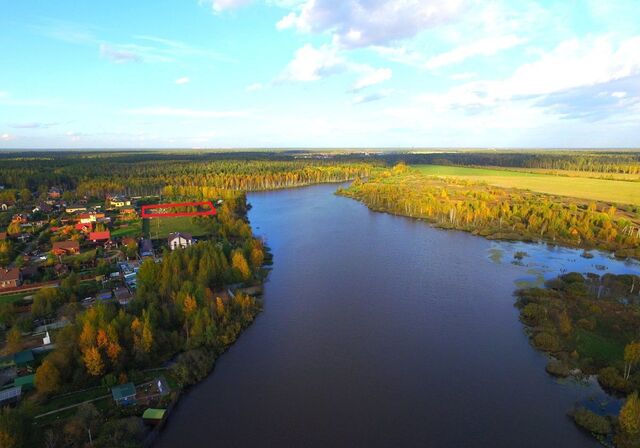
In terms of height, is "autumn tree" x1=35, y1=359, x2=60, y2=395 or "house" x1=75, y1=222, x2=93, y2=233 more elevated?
"house" x1=75, y1=222, x2=93, y2=233

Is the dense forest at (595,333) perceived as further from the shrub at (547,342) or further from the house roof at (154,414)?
the house roof at (154,414)

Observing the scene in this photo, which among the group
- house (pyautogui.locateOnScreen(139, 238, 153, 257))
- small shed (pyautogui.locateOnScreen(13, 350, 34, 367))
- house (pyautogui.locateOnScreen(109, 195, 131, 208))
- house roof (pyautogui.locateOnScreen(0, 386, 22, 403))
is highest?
house (pyautogui.locateOnScreen(109, 195, 131, 208))

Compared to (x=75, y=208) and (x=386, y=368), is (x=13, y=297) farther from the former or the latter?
(x=75, y=208)

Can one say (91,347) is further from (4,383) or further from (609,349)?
(609,349)

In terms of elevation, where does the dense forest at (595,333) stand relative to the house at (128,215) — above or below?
below

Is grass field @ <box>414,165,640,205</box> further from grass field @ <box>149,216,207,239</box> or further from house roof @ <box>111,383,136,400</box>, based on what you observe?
house roof @ <box>111,383,136,400</box>

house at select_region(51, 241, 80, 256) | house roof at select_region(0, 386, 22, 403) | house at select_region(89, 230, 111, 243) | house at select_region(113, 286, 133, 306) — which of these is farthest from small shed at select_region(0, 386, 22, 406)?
house at select_region(89, 230, 111, 243)

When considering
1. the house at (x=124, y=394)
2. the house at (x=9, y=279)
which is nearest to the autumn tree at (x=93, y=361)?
the house at (x=124, y=394)

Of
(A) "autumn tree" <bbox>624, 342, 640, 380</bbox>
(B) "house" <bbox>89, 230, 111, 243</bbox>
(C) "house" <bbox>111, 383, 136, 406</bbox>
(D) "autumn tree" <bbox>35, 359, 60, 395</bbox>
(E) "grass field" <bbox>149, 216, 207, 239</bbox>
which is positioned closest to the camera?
(C) "house" <bbox>111, 383, 136, 406</bbox>
